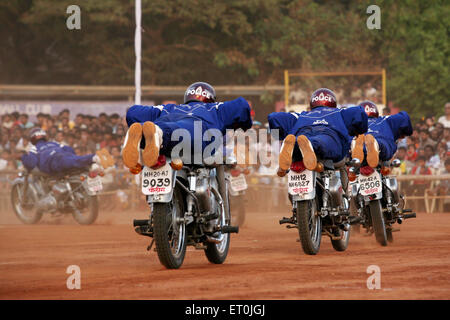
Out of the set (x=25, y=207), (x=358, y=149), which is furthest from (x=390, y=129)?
(x=25, y=207)

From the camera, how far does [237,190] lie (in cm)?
1628

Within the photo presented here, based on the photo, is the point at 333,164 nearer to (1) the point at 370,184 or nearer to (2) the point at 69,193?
(1) the point at 370,184

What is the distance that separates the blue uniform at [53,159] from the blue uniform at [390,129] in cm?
623

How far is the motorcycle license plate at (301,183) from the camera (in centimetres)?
1047

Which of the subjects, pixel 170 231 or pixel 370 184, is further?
pixel 370 184

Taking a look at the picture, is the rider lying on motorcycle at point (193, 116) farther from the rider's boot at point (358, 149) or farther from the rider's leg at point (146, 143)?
the rider's boot at point (358, 149)

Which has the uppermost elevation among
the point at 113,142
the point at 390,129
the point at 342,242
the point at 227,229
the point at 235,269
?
the point at 113,142

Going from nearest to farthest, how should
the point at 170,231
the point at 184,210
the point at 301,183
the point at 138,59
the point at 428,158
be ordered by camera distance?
the point at 170,231 < the point at 184,210 < the point at 301,183 < the point at 428,158 < the point at 138,59

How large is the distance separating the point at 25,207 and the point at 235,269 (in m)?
9.88

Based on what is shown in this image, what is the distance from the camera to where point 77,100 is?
27.5 meters

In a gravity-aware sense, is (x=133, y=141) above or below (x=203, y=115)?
below

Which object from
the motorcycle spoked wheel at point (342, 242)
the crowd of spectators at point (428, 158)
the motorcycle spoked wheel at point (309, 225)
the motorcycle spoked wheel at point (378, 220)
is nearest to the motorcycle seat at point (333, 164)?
the motorcycle spoked wheel at point (342, 242)

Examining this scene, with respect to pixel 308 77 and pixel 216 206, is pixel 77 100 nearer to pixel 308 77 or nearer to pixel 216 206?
pixel 308 77
